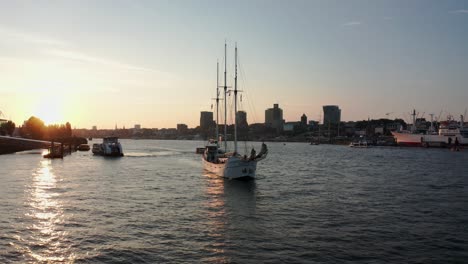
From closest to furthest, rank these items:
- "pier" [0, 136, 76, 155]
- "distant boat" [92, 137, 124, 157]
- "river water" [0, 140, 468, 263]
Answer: "river water" [0, 140, 468, 263] < "distant boat" [92, 137, 124, 157] < "pier" [0, 136, 76, 155]

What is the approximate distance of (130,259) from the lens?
2406 cm

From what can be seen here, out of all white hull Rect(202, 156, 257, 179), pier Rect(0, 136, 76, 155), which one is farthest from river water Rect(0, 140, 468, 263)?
pier Rect(0, 136, 76, 155)

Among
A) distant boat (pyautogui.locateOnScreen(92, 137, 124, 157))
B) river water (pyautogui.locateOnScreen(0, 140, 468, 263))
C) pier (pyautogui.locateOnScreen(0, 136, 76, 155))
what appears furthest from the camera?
pier (pyautogui.locateOnScreen(0, 136, 76, 155))

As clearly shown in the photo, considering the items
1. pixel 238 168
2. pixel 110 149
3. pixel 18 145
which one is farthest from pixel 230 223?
pixel 18 145

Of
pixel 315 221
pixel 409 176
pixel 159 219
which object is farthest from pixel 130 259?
pixel 409 176

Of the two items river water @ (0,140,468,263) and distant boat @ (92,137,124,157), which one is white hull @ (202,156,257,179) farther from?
distant boat @ (92,137,124,157)

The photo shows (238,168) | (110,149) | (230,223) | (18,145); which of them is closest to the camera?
(230,223)

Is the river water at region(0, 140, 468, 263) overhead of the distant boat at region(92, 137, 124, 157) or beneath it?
beneath

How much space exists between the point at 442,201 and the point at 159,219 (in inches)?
1210

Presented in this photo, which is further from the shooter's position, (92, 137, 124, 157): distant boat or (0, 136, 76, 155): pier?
(0, 136, 76, 155): pier

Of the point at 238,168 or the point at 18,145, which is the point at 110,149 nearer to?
the point at 18,145

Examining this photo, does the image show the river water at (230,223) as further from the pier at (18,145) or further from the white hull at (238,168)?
the pier at (18,145)

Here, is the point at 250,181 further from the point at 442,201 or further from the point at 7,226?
the point at 7,226

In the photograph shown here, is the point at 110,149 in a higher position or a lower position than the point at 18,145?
lower
